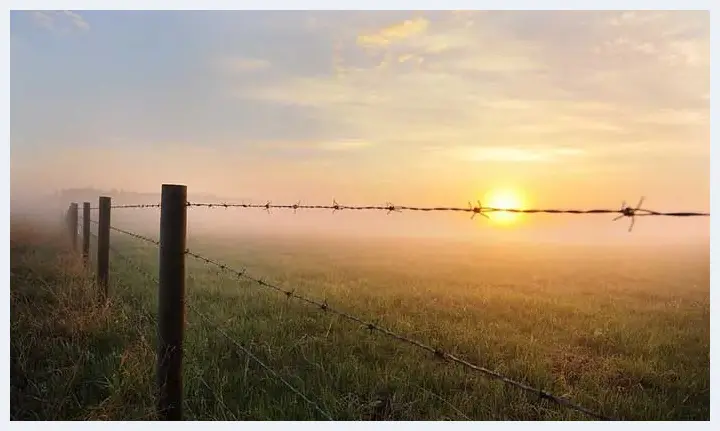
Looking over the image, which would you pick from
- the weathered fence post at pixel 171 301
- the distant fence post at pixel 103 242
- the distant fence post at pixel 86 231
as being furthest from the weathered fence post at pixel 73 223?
the weathered fence post at pixel 171 301

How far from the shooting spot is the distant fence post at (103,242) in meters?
5.64

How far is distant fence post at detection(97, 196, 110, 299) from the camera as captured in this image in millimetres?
5641

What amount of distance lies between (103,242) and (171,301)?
10.3ft

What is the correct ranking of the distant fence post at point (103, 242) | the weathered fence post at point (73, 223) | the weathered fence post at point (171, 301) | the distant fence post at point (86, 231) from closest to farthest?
the weathered fence post at point (171, 301)
the distant fence post at point (103, 242)
the distant fence post at point (86, 231)
the weathered fence post at point (73, 223)

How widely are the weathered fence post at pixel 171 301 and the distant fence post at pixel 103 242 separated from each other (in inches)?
117

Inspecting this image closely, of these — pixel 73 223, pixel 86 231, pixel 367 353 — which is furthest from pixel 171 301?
pixel 73 223

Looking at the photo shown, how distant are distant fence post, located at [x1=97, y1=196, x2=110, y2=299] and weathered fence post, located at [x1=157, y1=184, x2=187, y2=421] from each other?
9.74 feet

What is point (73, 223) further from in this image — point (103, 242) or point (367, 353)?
point (367, 353)

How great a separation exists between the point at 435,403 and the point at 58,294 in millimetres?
3994

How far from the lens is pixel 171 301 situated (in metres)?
3.00

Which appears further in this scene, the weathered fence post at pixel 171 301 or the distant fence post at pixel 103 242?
the distant fence post at pixel 103 242

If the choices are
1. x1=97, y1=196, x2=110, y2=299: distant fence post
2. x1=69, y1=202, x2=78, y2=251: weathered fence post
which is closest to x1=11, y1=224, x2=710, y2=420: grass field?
x1=97, y1=196, x2=110, y2=299: distant fence post

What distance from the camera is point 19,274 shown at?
22.1 feet

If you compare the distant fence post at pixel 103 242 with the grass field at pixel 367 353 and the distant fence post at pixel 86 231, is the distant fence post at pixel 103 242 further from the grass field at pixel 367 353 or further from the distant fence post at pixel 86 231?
the distant fence post at pixel 86 231
